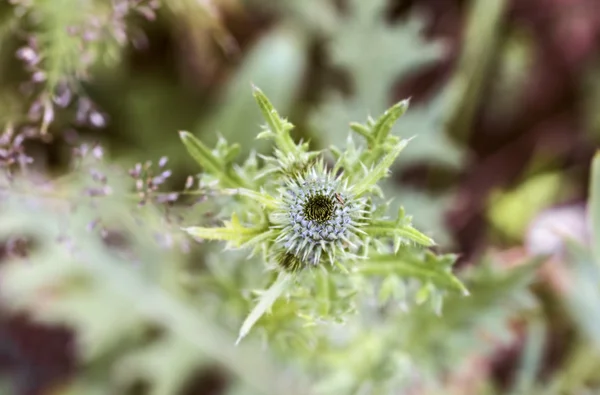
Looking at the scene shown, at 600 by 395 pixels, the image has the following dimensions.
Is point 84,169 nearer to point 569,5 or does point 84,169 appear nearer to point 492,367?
point 492,367

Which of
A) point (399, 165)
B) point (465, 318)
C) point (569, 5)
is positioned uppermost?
point (569, 5)

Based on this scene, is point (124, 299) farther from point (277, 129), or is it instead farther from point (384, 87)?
point (277, 129)

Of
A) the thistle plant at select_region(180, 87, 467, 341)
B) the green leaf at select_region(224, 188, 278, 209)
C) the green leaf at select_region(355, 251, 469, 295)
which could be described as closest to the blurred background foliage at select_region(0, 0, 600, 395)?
the green leaf at select_region(355, 251, 469, 295)

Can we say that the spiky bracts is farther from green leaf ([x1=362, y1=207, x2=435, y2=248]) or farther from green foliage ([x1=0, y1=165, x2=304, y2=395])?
green foliage ([x1=0, y1=165, x2=304, y2=395])

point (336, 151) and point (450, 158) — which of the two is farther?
point (450, 158)

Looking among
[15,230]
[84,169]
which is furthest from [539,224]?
[15,230]

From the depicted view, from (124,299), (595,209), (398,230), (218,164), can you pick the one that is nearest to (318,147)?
(124,299)

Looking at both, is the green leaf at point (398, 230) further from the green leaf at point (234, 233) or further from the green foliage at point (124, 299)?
the green foliage at point (124, 299)
